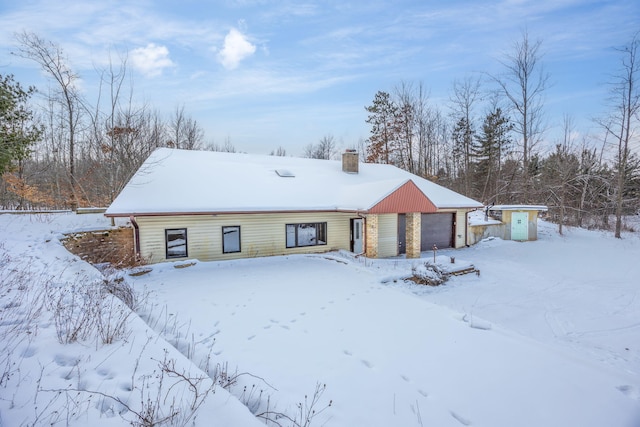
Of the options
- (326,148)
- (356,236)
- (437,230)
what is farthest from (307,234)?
(326,148)

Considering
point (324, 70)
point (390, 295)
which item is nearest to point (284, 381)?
point (390, 295)

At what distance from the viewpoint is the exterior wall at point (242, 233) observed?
1158 centimetres

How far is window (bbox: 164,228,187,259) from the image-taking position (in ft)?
39.1

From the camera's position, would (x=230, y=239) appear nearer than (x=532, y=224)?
Yes

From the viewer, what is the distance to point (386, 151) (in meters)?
31.1

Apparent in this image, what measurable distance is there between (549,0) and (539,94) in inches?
651

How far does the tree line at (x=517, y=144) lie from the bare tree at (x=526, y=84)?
0.07 meters

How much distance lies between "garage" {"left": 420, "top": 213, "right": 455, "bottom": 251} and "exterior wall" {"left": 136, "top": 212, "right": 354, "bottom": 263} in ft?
15.4

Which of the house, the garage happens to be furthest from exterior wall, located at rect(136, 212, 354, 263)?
the garage

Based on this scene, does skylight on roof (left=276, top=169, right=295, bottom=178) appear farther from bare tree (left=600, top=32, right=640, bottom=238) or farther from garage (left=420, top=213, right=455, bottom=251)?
bare tree (left=600, top=32, right=640, bottom=238)

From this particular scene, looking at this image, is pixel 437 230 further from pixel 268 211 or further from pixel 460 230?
pixel 268 211

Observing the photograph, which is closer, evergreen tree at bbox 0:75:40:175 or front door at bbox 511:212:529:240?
evergreen tree at bbox 0:75:40:175

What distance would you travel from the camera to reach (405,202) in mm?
13914

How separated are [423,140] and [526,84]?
9793 millimetres
